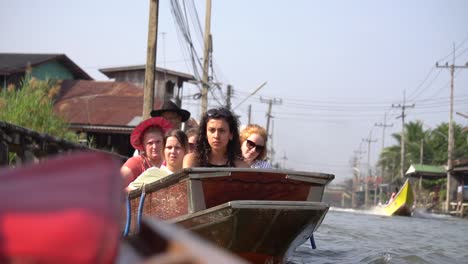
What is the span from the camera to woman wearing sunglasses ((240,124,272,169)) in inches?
242

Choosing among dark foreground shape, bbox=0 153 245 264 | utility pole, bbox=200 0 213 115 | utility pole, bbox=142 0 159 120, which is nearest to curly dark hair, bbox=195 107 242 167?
dark foreground shape, bbox=0 153 245 264

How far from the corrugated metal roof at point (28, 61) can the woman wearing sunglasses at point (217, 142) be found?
21.8m

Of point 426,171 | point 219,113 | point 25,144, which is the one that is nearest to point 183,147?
point 219,113

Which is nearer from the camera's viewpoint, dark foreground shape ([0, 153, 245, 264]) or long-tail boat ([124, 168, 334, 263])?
dark foreground shape ([0, 153, 245, 264])

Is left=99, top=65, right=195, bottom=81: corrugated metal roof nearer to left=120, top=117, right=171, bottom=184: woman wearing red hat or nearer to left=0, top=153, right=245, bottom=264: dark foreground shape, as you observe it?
left=120, top=117, right=171, bottom=184: woman wearing red hat

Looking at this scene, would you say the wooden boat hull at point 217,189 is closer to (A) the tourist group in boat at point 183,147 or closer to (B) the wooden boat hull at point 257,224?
(B) the wooden boat hull at point 257,224

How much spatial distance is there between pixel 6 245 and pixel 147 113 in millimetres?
10027

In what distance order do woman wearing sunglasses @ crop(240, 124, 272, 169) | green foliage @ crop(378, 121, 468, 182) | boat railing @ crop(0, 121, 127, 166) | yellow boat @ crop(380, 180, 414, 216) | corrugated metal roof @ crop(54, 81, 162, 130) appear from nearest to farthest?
woman wearing sunglasses @ crop(240, 124, 272, 169) < boat railing @ crop(0, 121, 127, 166) < corrugated metal roof @ crop(54, 81, 162, 130) < yellow boat @ crop(380, 180, 414, 216) < green foliage @ crop(378, 121, 468, 182)

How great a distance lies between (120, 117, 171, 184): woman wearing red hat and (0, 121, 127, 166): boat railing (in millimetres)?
2847

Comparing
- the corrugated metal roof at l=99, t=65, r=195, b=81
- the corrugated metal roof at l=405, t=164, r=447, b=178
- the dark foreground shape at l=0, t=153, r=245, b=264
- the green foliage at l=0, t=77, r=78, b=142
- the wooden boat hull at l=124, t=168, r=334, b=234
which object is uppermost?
the corrugated metal roof at l=99, t=65, r=195, b=81

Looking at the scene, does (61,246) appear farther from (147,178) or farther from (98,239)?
(147,178)

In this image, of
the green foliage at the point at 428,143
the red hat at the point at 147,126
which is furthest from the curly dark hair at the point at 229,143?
the green foliage at the point at 428,143

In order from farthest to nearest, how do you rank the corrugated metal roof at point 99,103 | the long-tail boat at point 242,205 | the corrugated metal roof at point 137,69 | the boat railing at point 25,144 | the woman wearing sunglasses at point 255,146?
1. the corrugated metal roof at point 137,69
2. the corrugated metal roof at point 99,103
3. the boat railing at point 25,144
4. the woman wearing sunglasses at point 255,146
5. the long-tail boat at point 242,205

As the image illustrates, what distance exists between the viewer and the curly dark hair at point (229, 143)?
211 inches
